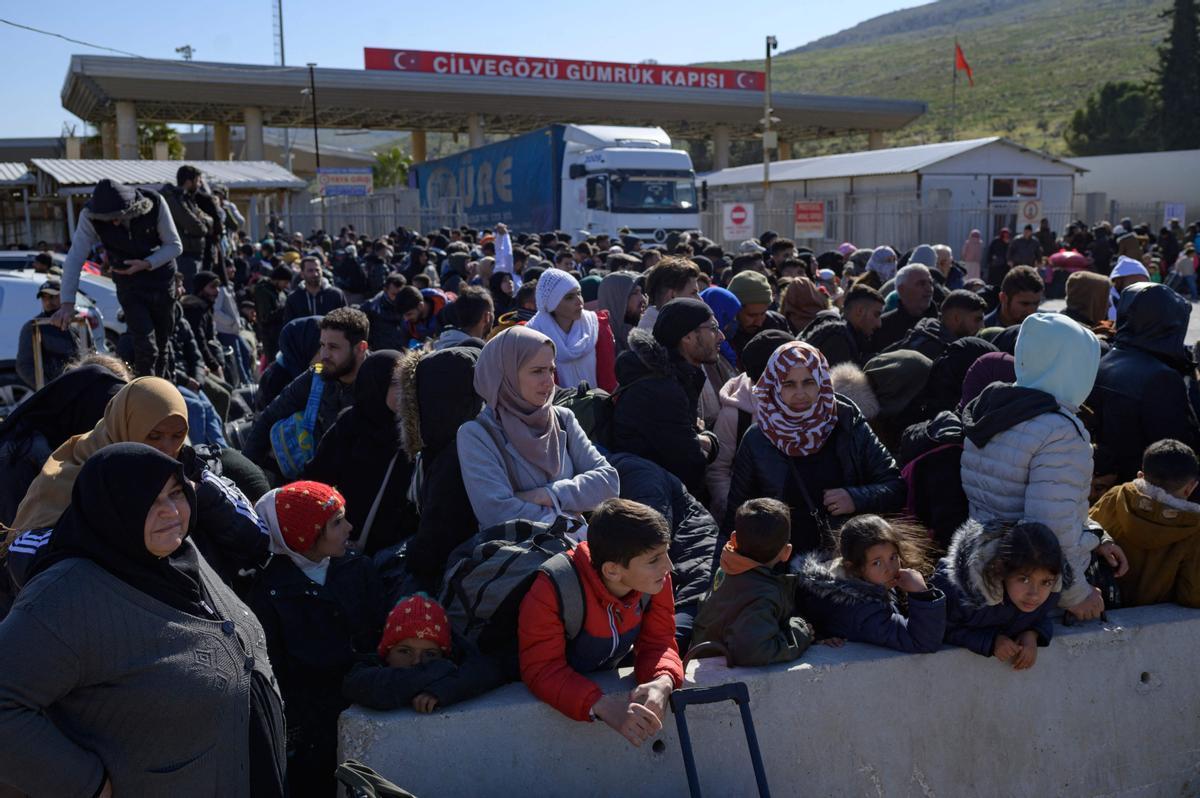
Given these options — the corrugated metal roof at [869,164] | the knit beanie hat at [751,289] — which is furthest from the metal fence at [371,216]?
the knit beanie hat at [751,289]

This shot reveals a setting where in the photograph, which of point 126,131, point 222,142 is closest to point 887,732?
point 126,131

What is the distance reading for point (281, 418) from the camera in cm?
576

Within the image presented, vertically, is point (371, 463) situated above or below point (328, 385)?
below

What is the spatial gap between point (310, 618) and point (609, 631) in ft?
3.59

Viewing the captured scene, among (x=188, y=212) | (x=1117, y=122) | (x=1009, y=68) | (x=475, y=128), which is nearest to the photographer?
(x=188, y=212)

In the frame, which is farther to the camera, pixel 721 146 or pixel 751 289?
pixel 721 146

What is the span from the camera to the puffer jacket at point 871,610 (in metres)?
3.86

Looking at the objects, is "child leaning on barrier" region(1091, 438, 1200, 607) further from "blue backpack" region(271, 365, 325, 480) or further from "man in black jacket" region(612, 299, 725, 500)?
"blue backpack" region(271, 365, 325, 480)

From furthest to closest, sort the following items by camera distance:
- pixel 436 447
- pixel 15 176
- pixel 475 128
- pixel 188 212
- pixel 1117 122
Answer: pixel 1117 122
pixel 475 128
pixel 15 176
pixel 188 212
pixel 436 447

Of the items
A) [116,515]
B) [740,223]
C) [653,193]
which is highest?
[653,193]

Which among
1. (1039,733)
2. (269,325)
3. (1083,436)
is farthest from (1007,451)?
(269,325)

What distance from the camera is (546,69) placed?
163ft

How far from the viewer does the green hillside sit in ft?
264

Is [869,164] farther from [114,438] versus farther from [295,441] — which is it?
[114,438]
